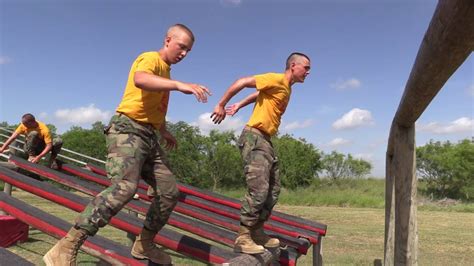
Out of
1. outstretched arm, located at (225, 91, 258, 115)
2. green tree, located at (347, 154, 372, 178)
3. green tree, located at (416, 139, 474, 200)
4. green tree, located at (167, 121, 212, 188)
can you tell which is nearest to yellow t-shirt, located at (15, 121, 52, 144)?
outstretched arm, located at (225, 91, 258, 115)

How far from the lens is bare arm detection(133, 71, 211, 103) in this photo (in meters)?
2.23

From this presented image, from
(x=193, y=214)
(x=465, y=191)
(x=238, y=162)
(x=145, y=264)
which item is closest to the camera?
(x=145, y=264)

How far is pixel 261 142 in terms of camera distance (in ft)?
10.8

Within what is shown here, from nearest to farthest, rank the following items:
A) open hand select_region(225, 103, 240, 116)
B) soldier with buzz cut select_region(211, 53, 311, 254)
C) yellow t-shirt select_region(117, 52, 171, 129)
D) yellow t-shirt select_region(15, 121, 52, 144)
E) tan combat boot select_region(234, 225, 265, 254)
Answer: yellow t-shirt select_region(117, 52, 171, 129), tan combat boot select_region(234, 225, 265, 254), soldier with buzz cut select_region(211, 53, 311, 254), open hand select_region(225, 103, 240, 116), yellow t-shirt select_region(15, 121, 52, 144)

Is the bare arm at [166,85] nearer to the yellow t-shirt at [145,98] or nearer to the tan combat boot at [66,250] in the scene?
the yellow t-shirt at [145,98]

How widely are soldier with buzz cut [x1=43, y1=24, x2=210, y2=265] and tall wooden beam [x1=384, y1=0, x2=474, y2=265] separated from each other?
1208 millimetres

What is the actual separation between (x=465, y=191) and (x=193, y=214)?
985 inches

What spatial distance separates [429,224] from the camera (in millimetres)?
12828

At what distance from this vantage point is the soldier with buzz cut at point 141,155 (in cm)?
242

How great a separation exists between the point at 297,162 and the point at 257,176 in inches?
1019

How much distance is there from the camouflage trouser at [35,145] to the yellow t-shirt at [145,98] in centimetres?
504

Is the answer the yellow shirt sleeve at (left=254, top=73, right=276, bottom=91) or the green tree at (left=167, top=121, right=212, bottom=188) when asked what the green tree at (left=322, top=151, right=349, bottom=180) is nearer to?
the green tree at (left=167, top=121, right=212, bottom=188)

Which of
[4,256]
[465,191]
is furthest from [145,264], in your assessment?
[465,191]

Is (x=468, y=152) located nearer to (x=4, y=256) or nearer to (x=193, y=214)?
(x=193, y=214)
